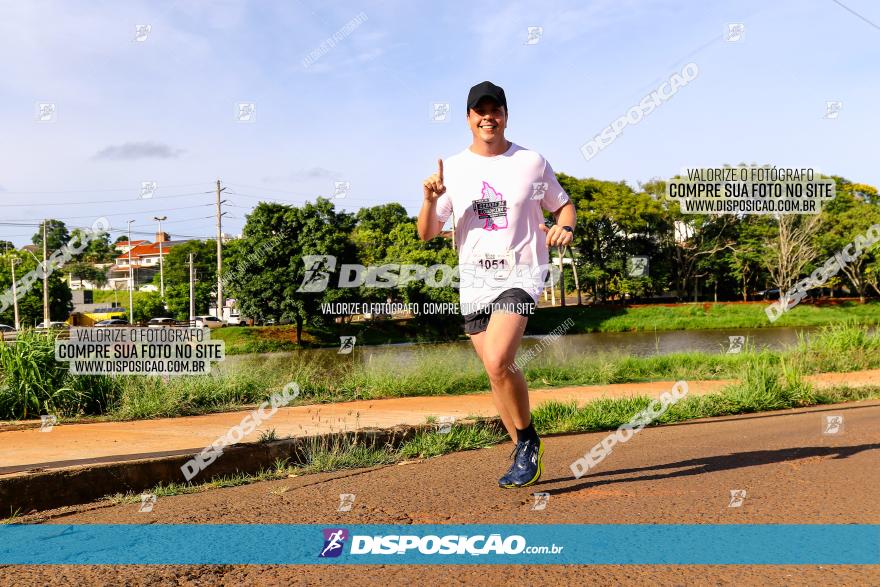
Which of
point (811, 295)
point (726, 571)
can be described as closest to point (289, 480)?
point (726, 571)

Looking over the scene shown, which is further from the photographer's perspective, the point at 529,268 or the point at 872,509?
the point at 529,268

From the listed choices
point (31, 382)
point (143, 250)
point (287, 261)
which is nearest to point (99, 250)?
point (143, 250)

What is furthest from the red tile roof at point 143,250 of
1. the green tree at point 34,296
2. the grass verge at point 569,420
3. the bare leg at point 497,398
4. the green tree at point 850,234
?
the bare leg at point 497,398

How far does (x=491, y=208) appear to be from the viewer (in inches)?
171

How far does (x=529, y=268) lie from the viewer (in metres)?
4.37

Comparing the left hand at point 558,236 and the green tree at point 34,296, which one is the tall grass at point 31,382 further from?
the green tree at point 34,296

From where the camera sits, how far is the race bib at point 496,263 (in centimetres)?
435

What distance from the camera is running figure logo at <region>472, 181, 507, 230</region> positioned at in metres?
4.34

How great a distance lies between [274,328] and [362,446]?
1547 inches

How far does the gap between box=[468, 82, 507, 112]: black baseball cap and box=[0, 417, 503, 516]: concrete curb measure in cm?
280

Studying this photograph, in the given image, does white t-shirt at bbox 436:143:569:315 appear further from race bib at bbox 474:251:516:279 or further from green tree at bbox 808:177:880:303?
green tree at bbox 808:177:880:303

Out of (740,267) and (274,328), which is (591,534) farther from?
(740,267)

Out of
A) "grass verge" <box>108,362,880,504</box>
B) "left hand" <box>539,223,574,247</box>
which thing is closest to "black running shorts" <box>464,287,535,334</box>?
"left hand" <box>539,223,574,247</box>

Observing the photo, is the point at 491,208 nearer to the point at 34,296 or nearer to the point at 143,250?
the point at 34,296
